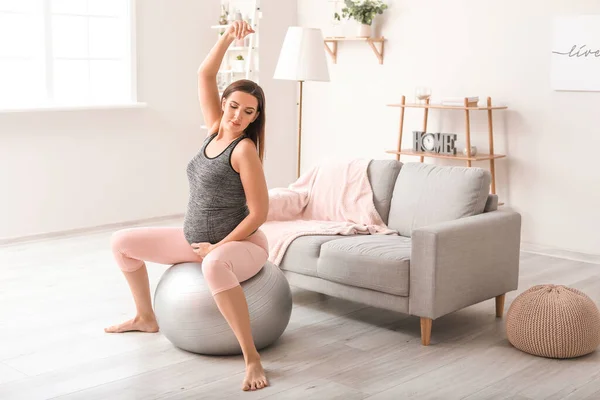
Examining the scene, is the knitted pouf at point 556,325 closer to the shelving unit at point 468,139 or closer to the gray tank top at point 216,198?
the gray tank top at point 216,198

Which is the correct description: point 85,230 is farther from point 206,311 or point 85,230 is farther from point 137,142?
point 206,311

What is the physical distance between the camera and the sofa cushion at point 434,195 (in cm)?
416

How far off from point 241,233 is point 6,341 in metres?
1.20

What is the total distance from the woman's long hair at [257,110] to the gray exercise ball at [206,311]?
0.54 metres

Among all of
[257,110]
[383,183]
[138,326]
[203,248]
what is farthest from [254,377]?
[383,183]

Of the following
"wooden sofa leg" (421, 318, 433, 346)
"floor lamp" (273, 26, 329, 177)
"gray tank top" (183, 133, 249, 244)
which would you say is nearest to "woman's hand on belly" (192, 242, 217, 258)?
"gray tank top" (183, 133, 249, 244)

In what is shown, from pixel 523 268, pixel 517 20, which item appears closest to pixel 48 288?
pixel 523 268

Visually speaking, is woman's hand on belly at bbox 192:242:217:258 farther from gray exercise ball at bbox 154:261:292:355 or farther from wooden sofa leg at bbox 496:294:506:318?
wooden sofa leg at bbox 496:294:506:318

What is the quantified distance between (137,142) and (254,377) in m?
3.72

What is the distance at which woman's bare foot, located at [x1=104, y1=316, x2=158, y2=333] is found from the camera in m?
3.83

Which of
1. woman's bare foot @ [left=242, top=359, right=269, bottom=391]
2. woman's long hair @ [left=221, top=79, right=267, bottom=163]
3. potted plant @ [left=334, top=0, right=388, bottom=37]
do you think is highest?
potted plant @ [left=334, top=0, right=388, bottom=37]

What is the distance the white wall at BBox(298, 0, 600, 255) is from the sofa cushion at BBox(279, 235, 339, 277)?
2.19 meters

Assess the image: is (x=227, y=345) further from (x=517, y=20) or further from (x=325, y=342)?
(x=517, y=20)

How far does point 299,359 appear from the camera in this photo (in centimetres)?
351
